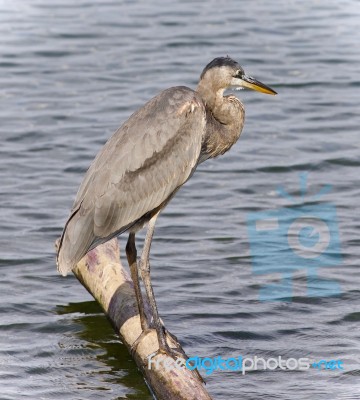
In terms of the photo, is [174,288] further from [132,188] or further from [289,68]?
[289,68]

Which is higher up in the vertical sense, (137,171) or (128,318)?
(137,171)

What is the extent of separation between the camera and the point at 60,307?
9.51 meters

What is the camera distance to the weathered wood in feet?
23.5

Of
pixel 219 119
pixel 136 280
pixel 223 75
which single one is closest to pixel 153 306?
pixel 136 280

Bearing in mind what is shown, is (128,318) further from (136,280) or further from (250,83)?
(250,83)

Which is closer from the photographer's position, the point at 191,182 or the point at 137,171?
the point at 137,171

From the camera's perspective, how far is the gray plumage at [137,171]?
26.7 feet

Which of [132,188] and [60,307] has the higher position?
[132,188]

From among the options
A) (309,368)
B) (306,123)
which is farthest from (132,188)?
(306,123)

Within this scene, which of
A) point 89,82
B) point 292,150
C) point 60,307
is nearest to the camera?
point 60,307

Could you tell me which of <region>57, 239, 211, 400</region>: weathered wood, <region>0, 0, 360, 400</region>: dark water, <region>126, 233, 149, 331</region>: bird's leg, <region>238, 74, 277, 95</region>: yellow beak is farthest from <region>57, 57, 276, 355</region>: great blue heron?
<region>0, 0, 360, 400</region>: dark water

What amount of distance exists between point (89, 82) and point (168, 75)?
45.3 inches

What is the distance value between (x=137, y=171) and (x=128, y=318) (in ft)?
3.48

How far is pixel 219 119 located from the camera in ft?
28.9
